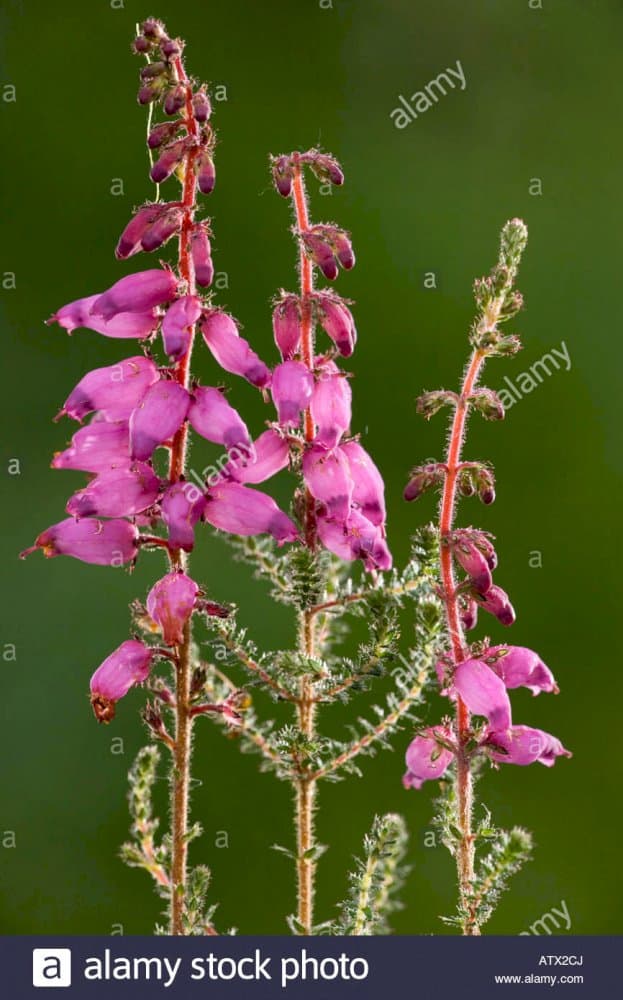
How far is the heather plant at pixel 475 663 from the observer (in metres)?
0.74

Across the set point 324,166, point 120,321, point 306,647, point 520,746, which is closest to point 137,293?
point 120,321

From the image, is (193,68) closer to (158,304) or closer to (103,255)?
(103,255)

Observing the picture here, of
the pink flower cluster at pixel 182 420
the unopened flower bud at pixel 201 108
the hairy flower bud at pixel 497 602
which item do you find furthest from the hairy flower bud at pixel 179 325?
the hairy flower bud at pixel 497 602

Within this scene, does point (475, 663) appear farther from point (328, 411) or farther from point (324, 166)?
point (324, 166)

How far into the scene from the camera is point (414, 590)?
831mm

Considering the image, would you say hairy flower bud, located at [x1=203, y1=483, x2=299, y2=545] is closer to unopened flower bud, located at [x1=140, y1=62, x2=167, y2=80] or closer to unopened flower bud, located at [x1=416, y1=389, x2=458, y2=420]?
unopened flower bud, located at [x1=416, y1=389, x2=458, y2=420]

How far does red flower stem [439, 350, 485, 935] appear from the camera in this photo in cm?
75

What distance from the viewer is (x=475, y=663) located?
738 millimetres

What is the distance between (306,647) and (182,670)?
8 centimetres

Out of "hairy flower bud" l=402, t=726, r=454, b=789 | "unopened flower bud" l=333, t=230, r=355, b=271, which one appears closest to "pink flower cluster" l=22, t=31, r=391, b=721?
"unopened flower bud" l=333, t=230, r=355, b=271

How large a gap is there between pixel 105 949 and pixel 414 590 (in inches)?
12.6

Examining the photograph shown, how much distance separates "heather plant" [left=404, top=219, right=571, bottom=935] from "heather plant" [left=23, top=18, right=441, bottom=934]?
0.03m

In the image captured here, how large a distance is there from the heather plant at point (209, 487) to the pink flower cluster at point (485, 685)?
0.04 m

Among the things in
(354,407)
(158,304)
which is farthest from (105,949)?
(354,407)
